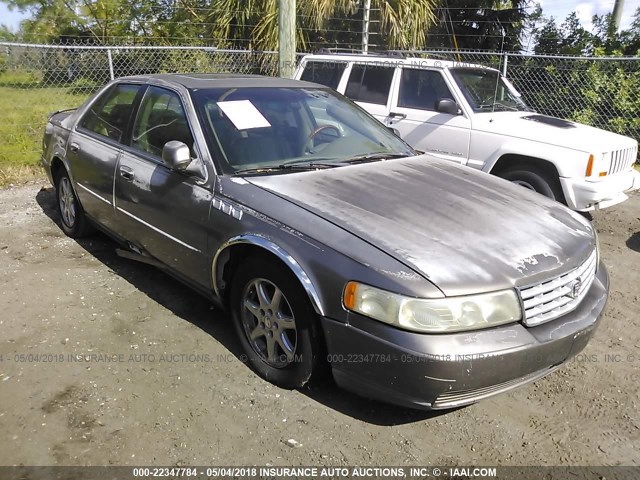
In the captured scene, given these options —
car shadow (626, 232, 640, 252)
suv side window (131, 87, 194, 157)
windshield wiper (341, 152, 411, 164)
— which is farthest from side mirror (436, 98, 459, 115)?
suv side window (131, 87, 194, 157)

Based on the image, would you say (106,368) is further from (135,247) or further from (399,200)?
(399,200)

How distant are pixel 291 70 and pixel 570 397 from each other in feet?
18.9

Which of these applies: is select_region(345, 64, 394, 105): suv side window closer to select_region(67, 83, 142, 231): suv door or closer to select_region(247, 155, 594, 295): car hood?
select_region(67, 83, 142, 231): suv door

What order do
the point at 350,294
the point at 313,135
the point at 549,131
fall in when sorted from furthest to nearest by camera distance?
1. the point at 549,131
2. the point at 313,135
3. the point at 350,294

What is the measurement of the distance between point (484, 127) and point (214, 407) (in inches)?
170

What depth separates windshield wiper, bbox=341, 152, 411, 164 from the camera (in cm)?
358

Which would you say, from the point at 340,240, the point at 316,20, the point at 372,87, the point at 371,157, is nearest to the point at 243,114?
the point at 371,157

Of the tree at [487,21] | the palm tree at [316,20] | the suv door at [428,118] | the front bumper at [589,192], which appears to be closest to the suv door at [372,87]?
the suv door at [428,118]

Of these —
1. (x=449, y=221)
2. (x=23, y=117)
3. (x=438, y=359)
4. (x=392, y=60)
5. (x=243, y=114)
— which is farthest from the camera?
(x=23, y=117)

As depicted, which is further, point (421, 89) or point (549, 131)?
point (421, 89)

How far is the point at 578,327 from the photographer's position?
2664mm

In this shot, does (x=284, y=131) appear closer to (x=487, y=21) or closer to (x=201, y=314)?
(x=201, y=314)

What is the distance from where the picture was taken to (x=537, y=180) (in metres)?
5.54

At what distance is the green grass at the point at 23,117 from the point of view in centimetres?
755
